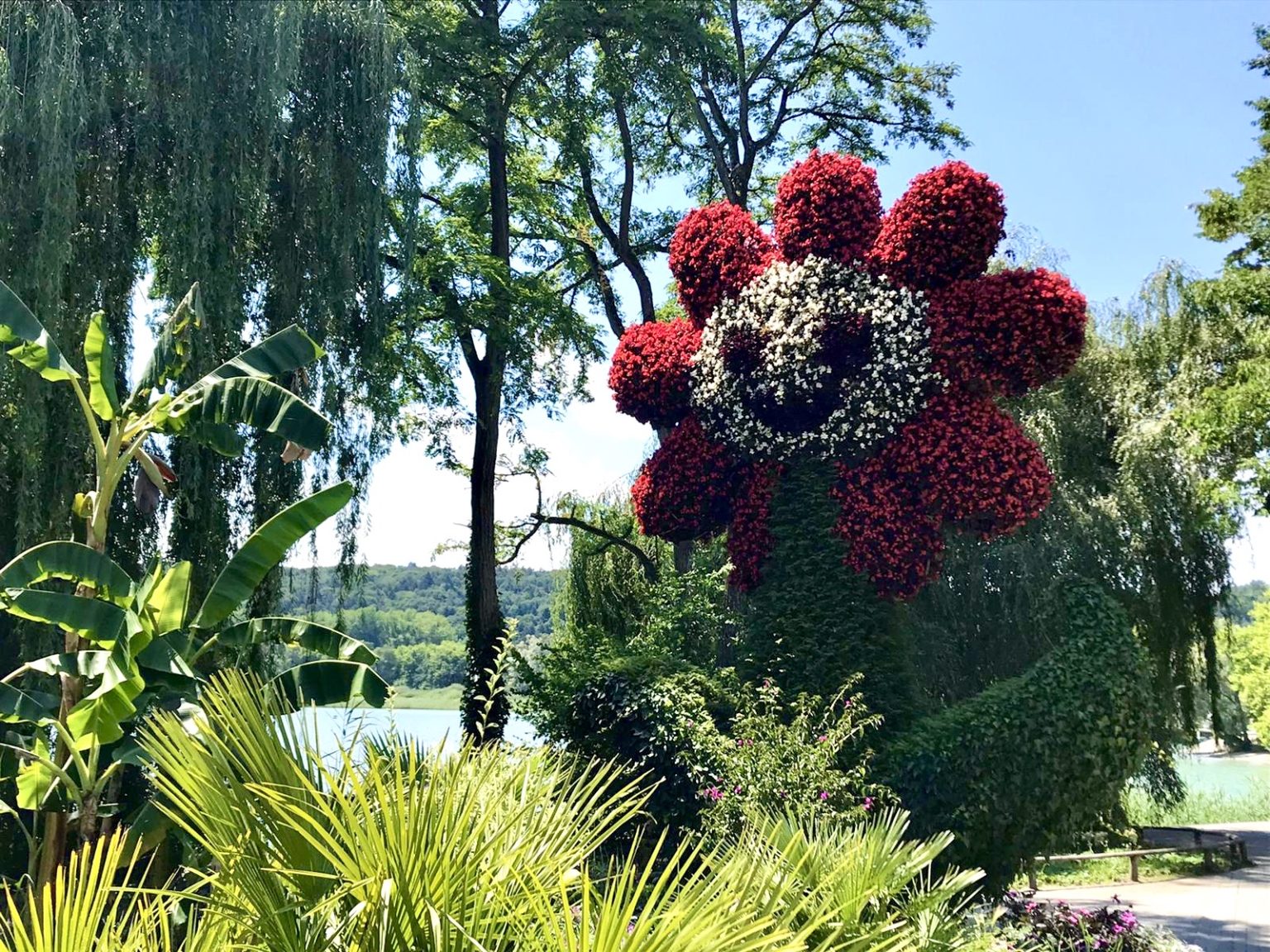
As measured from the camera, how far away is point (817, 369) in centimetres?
1127

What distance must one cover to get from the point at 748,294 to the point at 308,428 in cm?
591

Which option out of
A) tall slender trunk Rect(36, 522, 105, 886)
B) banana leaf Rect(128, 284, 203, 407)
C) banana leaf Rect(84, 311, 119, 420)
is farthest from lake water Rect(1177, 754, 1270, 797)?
banana leaf Rect(84, 311, 119, 420)

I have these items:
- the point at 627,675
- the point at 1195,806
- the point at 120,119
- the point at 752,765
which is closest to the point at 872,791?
the point at 752,765

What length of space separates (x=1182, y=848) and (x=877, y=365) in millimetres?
10341

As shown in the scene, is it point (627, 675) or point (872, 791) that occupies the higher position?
point (627, 675)

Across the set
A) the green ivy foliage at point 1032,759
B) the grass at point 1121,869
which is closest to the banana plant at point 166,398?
the green ivy foliage at point 1032,759

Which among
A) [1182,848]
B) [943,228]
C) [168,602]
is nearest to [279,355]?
[168,602]

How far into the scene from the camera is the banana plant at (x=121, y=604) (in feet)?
18.1

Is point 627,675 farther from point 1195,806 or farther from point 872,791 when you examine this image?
point 1195,806

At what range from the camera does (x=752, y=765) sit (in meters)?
8.82

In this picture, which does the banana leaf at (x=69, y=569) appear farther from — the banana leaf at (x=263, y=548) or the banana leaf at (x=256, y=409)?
the banana leaf at (x=256, y=409)

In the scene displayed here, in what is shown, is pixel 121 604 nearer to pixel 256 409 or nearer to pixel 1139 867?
pixel 256 409

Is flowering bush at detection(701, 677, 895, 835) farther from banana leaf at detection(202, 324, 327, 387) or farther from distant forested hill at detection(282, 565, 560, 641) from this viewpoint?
distant forested hill at detection(282, 565, 560, 641)

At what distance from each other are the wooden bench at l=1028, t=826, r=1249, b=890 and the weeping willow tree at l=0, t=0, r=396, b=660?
11.9 m
